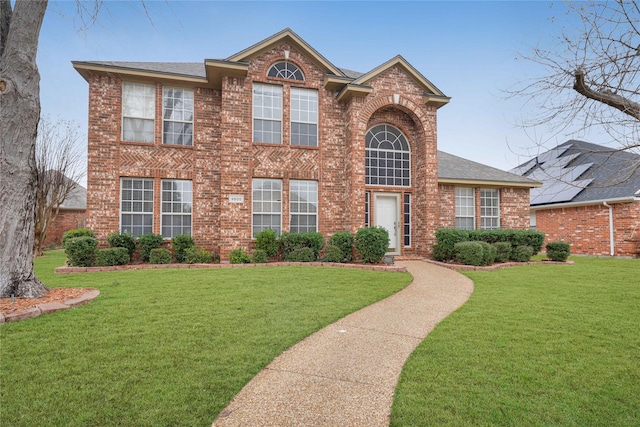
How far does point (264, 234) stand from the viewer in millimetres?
11398

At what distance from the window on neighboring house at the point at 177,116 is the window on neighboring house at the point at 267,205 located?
299cm

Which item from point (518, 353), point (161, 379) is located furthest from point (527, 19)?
point (161, 379)

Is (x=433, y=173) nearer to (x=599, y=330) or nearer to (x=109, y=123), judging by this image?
(x=599, y=330)

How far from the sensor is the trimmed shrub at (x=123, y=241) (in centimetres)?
1066

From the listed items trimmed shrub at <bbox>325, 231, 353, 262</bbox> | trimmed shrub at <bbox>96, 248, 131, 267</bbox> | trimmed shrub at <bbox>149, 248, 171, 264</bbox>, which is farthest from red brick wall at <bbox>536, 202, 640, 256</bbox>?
trimmed shrub at <bbox>96, 248, 131, 267</bbox>

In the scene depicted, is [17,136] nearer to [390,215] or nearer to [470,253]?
[390,215]

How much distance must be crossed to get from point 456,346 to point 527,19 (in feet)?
14.9

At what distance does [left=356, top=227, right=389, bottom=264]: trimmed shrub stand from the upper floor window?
633 cm

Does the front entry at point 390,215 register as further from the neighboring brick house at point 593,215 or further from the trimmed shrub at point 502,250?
the neighboring brick house at point 593,215

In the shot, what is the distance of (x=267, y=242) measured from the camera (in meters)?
11.4

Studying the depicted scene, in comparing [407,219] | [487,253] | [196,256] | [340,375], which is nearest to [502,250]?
[487,253]

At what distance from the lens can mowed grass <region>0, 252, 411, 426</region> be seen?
106 inches

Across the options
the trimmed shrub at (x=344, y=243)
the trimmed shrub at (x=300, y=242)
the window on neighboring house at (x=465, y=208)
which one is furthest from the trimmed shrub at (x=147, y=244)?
the window on neighboring house at (x=465, y=208)

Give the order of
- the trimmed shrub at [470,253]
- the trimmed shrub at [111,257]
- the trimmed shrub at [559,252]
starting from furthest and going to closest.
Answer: the trimmed shrub at [559,252], the trimmed shrub at [470,253], the trimmed shrub at [111,257]
